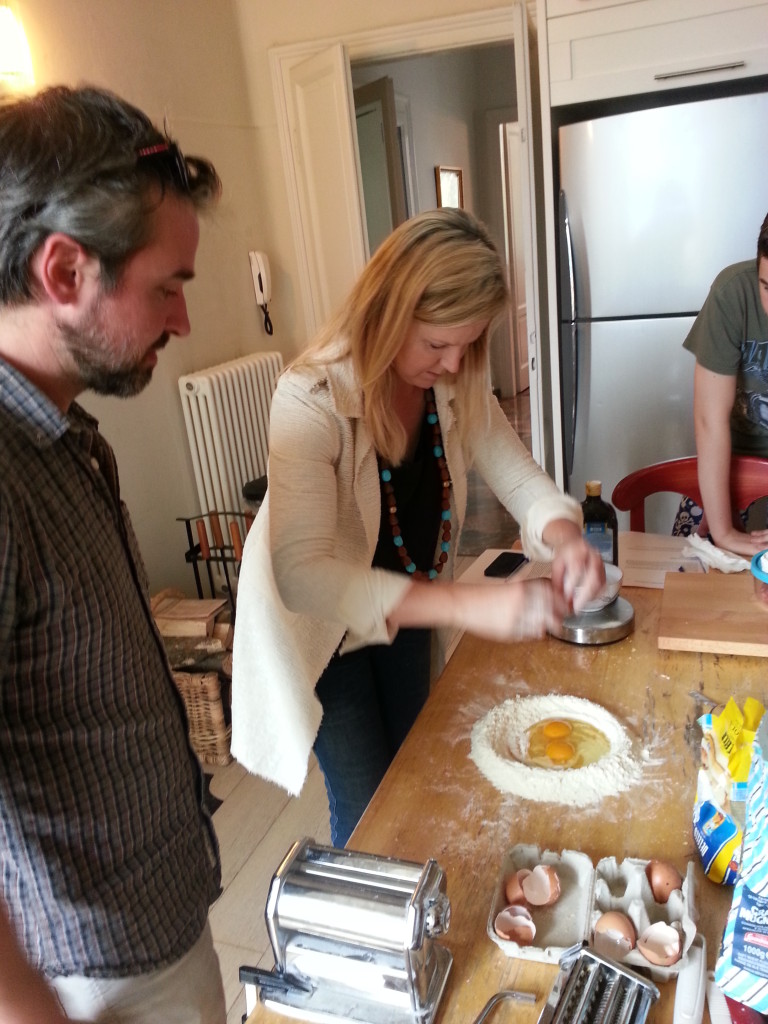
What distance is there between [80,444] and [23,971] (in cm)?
49

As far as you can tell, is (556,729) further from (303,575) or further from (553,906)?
(303,575)

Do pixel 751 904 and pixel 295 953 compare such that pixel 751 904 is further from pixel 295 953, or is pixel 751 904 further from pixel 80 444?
pixel 80 444

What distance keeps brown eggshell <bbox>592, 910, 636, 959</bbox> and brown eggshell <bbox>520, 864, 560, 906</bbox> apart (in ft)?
0.20

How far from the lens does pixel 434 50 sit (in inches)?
124

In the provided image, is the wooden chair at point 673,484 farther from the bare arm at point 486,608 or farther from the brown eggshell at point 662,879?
the brown eggshell at point 662,879

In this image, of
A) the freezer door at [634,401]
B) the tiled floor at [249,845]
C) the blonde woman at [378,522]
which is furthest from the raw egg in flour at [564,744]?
the freezer door at [634,401]

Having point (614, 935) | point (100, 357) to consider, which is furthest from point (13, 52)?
point (614, 935)

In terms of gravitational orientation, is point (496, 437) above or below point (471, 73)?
below

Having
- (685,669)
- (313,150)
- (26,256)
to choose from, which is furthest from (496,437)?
(313,150)

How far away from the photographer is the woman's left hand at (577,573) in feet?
3.80

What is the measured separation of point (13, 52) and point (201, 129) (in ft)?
3.06

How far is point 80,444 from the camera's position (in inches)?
32.7

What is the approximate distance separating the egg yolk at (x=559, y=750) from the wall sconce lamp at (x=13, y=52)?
2.29 meters

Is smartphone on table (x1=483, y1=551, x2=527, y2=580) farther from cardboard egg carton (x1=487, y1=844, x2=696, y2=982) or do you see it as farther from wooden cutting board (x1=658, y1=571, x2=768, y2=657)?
cardboard egg carton (x1=487, y1=844, x2=696, y2=982)
